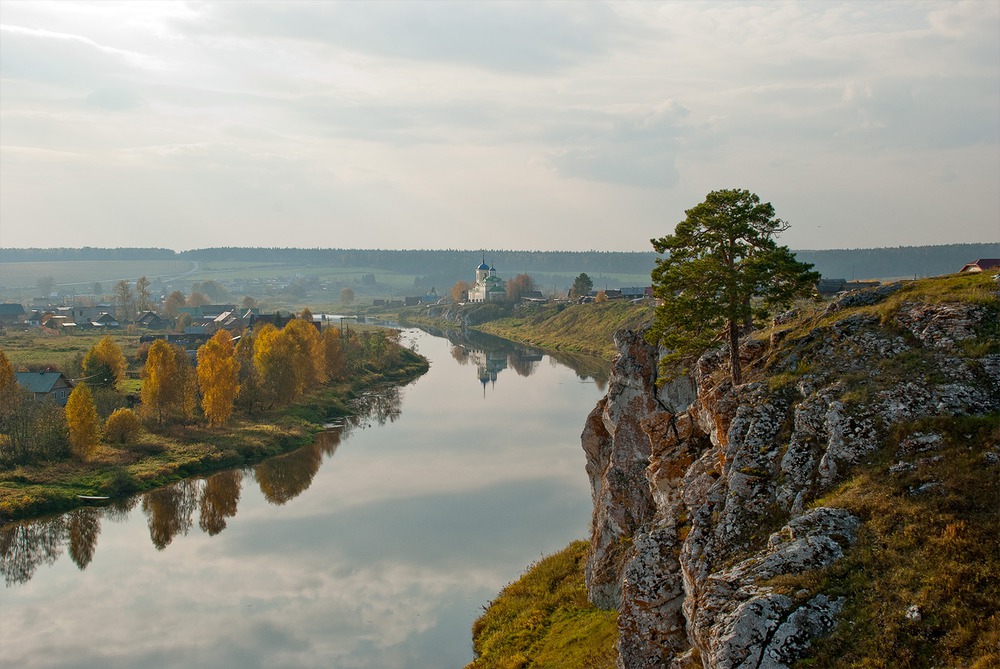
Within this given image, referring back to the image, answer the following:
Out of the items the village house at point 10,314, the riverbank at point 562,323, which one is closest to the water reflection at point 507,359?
the riverbank at point 562,323

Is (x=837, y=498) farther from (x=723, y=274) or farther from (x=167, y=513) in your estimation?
(x=167, y=513)

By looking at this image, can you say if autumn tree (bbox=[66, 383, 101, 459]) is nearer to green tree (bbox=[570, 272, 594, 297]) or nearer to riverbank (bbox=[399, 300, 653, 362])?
riverbank (bbox=[399, 300, 653, 362])

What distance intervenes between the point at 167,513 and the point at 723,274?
29167mm

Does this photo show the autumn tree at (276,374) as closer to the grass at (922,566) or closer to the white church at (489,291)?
the grass at (922,566)

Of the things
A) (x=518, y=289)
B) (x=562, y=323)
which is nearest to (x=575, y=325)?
(x=562, y=323)

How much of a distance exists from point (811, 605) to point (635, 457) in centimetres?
1143

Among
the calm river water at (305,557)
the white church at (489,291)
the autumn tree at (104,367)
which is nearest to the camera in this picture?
the calm river water at (305,557)

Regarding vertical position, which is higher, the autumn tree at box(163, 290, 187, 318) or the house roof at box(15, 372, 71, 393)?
the autumn tree at box(163, 290, 187, 318)

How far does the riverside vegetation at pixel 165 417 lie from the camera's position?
138 feet

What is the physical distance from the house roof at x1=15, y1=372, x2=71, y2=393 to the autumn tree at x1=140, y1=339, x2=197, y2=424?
799cm

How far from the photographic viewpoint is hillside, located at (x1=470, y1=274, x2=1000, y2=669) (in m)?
12.0

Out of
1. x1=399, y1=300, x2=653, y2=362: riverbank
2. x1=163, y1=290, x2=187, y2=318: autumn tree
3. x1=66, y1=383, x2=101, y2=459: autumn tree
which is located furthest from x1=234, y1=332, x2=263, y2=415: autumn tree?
x1=163, y1=290, x2=187, y2=318: autumn tree

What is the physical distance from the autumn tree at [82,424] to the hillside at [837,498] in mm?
32430

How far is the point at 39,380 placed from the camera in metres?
56.6
